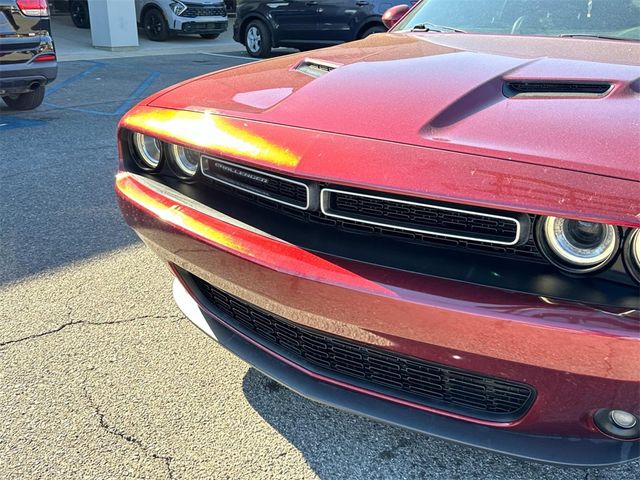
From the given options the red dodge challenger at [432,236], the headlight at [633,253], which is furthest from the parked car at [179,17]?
the headlight at [633,253]

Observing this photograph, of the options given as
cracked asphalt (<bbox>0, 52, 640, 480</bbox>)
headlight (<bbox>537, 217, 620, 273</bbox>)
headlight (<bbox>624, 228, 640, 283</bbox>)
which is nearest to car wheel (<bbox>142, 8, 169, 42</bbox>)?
cracked asphalt (<bbox>0, 52, 640, 480</bbox>)

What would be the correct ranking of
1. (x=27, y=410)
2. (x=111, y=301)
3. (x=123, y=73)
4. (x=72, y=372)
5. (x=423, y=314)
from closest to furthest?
(x=423, y=314) < (x=27, y=410) < (x=72, y=372) < (x=111, y=301) < (x=123, y=73)

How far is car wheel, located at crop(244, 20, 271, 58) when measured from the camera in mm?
11109

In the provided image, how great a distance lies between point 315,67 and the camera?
2225 mm

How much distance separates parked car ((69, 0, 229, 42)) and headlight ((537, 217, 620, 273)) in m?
12.9

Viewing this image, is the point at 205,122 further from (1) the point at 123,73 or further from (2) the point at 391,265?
(1) the point at 123,73

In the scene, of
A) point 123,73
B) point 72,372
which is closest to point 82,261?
point 72,372

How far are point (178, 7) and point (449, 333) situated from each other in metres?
13.1

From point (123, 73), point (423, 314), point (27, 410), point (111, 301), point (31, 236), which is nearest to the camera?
point (423, 314)

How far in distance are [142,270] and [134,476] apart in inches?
55.8

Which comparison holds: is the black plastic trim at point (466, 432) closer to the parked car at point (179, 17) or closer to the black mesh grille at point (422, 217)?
the black mesh grille at point (422, 217)

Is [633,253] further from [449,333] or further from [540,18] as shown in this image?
[540,18]

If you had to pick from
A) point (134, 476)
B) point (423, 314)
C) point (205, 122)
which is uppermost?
point (205, 122)

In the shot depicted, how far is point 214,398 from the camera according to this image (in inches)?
86.7
